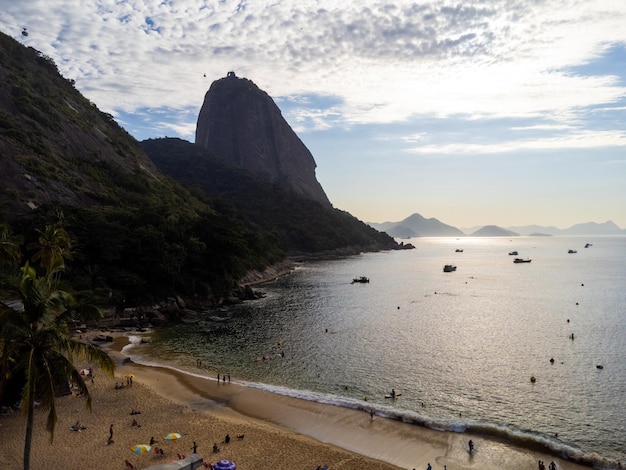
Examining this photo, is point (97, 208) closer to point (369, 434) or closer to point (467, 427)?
point (369, 434)

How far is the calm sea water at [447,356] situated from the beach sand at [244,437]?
2087 millimetres

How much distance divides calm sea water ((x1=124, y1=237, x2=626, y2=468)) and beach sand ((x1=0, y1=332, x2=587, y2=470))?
2.09m

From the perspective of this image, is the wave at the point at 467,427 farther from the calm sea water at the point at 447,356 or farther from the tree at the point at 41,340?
the tree at the point at 41,340

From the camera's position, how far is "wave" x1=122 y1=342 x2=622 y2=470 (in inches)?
1065

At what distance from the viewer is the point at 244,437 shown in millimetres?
29141

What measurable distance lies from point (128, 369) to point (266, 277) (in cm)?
7165

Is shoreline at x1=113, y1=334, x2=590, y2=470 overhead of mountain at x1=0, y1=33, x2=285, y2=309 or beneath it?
beneath

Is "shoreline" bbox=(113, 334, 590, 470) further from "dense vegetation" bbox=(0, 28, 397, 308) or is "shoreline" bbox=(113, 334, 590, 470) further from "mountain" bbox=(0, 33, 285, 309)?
"mountain" bbox=(0, 33, 285, 309)

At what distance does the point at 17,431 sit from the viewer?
89.7ft

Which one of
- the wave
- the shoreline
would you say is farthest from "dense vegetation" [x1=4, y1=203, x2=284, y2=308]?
the wave

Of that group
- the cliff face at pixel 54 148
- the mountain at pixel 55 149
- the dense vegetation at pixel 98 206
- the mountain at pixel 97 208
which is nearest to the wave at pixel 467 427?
the dense vegetation at pixel 98 206

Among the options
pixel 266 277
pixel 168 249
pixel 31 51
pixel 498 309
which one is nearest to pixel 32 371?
pixel 168 249

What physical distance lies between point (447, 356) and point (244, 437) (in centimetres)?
2804

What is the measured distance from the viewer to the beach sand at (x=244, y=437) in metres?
25.9
